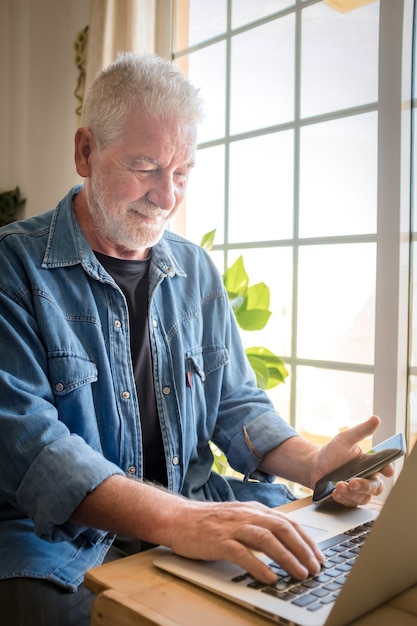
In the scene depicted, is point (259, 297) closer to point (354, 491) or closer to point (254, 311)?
point (254, 311)

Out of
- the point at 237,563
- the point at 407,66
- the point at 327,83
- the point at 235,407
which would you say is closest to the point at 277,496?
the point at 235,407

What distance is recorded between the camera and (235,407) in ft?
4.71

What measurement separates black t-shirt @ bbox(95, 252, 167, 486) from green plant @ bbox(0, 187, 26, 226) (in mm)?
2098

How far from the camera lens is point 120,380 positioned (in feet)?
4.12

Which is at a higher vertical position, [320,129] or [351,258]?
[320,129]

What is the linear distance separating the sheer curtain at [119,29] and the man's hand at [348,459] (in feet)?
6.40

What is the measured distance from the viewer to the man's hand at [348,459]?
95cm

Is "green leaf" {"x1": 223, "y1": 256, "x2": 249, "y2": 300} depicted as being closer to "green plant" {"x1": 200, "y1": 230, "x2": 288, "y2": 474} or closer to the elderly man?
"green plant" {"x1": 200, "y1": 230, "x2": 288, "y2": 474}

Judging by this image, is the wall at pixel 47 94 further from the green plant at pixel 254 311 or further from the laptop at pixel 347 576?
the laptop at pixel 347 576

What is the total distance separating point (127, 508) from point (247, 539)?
0.77 ft

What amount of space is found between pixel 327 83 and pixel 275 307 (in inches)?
33.3

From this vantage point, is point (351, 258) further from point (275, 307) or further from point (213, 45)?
point (213, 45)

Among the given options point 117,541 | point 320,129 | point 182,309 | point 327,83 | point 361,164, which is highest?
point 327,83

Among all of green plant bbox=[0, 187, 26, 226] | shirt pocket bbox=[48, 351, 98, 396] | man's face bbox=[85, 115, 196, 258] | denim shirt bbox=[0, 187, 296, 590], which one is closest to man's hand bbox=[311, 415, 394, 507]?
denim shirt bbox=[0, 187, 296, 590]
